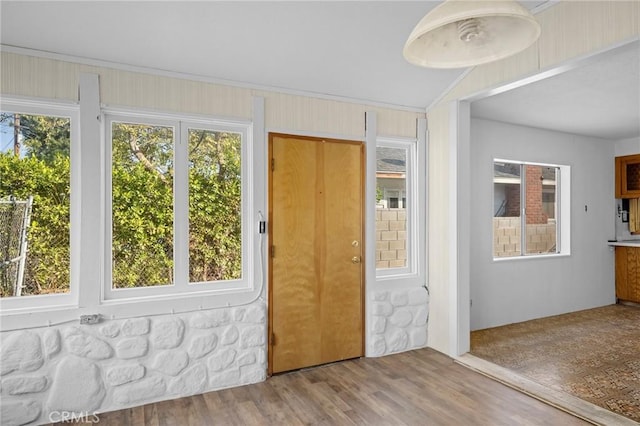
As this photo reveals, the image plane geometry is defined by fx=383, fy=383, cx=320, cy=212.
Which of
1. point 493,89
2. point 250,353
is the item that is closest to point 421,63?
point 493,89

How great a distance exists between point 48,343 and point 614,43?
4130mm

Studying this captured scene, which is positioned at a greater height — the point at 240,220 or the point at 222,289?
the point at 240,220

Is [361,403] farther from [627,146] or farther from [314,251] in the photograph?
[627,146]

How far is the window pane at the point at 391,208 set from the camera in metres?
3.87

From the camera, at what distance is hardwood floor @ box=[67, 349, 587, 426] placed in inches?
101

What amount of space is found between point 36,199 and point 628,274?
724cm

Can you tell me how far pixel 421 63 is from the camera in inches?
62.9

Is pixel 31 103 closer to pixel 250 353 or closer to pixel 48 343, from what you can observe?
pixel 48 343

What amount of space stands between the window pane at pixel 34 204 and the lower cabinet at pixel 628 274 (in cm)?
698

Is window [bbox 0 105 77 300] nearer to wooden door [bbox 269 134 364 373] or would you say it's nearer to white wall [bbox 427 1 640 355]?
wooden door [bbox 269 134 364 373]

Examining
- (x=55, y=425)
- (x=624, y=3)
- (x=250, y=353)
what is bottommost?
(x=55, y=425)

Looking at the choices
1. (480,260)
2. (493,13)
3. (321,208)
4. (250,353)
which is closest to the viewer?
(493,13)

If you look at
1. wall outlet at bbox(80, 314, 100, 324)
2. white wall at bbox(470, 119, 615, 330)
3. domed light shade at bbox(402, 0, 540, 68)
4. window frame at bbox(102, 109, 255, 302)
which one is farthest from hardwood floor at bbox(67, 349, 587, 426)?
domed light shade at bbox(402, 0, 540, 68)

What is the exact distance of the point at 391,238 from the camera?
12.9ft
